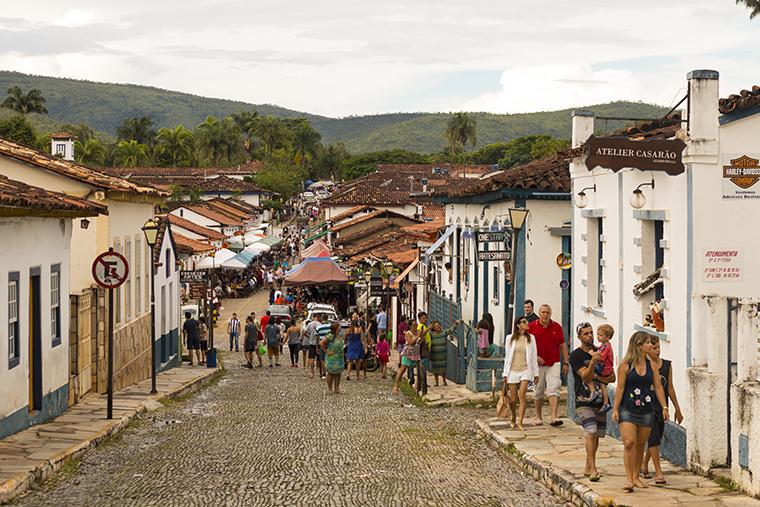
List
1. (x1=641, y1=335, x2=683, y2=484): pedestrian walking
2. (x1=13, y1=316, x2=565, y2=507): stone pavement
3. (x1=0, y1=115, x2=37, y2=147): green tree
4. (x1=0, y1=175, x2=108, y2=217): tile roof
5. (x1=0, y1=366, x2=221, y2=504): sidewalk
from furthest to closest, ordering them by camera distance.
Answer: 1. (x1=0, y1=115, x2=37, y2=147): green tree
2. (x1=0, y1=175, x2=108, y2=217): tile roof
3. (x1=0, y1=366, x2=221, y2=504): sidewalk
4. (x1=13, y1=316, x2=565, y2=507): stone pavement
5. (x1=641, y1=335, x2=683, y2=484): pedestrian walking

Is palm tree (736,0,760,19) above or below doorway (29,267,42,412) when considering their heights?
above

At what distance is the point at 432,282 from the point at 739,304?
24.7m

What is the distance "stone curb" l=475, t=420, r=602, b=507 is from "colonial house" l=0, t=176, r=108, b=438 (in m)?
6.22

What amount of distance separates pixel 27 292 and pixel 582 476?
7.91 metres

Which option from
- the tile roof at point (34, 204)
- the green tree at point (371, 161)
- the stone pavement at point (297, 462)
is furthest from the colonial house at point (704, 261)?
the green tree at point (371, 161)

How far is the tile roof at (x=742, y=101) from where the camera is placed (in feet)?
37.4

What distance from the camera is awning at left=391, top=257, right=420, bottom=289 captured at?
36.2 meters

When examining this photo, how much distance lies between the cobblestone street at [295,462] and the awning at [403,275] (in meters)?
15.9

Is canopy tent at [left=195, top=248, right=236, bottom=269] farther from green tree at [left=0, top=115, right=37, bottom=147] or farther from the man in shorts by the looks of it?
the man in shorts

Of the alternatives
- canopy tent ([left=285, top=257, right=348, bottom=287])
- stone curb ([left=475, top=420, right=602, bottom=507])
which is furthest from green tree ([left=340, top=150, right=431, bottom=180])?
stone curb ([left=475, top=420, right=602, bottom=507])

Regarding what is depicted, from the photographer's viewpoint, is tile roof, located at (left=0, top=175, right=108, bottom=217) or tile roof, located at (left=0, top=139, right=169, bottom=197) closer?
tile roof, located at (left=0, top=175, right=108, bottom=217)

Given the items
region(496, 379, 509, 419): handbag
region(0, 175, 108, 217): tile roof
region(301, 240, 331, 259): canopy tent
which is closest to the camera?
region(0, 175, 108, 217): tile roof

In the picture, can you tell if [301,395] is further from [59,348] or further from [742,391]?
[742,391]

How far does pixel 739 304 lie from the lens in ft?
34.5
